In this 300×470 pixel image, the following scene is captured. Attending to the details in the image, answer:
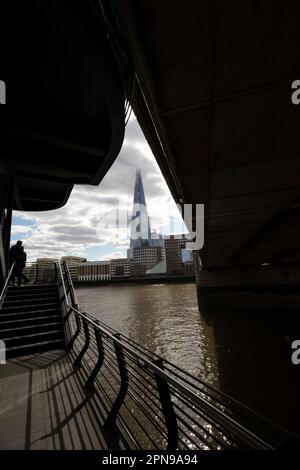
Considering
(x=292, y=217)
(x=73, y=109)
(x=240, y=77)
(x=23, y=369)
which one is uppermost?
(x=73, y=109)

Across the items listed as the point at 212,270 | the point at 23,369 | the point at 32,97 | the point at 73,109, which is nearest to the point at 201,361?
the point at 23,369

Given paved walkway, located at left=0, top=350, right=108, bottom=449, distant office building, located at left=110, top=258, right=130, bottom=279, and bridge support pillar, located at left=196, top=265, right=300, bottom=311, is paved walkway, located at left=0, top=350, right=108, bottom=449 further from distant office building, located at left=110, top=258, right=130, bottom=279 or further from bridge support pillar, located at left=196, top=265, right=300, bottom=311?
distant office building, located at left=110, top=258, right=130, bottom=279

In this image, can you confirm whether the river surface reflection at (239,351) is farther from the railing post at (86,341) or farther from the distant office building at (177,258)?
the distant office building at (177,258)

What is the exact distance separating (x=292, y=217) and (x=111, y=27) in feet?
30.1

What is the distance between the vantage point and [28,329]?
275 inches

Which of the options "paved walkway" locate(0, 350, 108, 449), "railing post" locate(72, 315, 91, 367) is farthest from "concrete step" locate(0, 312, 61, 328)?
"railing post" locate(72, 315, 91, 367)

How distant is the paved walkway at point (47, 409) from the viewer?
3.03 metres

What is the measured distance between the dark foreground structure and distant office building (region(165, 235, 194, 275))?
97.5 metres

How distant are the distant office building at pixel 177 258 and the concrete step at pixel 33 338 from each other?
322ft

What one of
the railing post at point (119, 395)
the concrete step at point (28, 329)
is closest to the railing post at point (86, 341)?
the railing post at point (119, 395)

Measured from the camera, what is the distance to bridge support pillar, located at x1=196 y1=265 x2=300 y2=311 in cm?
1712

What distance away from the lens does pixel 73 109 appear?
5.75 m

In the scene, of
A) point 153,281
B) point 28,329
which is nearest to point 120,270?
point 153,281
